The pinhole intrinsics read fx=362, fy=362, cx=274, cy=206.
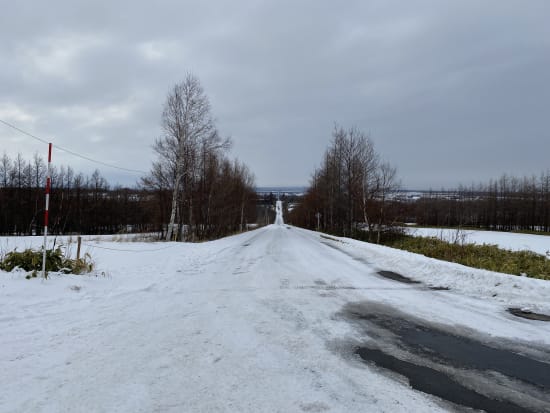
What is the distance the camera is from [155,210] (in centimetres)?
5419

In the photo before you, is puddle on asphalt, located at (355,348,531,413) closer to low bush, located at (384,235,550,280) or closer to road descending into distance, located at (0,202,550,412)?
road descending into distance, located at (0,202,550,412)

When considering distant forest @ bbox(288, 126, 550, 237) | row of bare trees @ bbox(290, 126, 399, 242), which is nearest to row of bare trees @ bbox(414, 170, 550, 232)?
distant forest @ bbox(288, 126, 550, 237)

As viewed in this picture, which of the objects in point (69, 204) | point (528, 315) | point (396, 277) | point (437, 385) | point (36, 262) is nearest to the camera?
point (437, 385)

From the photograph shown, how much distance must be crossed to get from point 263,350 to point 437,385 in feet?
6.62

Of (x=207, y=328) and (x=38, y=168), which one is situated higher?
(x=38, y=168)

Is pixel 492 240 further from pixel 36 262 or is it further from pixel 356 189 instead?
pixel 36 262

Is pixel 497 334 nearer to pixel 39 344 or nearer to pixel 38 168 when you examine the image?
pixel 39 344

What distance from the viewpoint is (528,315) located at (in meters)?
6.54

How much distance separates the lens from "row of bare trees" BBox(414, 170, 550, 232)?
78.8m

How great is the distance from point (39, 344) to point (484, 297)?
27.7 feet

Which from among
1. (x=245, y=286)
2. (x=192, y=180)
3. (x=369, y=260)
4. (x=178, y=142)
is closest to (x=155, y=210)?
(x=192, y=180)

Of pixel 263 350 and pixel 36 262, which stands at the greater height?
pixel 36 262

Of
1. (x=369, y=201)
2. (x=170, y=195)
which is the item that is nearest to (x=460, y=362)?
(x=369, y=201)

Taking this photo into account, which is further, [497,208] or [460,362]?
[497,208]
